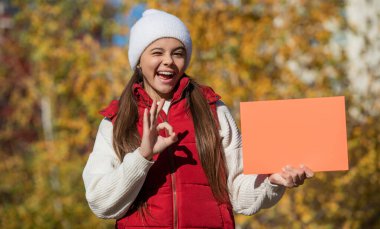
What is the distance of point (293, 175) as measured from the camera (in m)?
2.60

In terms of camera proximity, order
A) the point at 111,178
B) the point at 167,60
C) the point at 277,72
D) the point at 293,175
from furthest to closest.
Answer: the point at 277,72, the point at 167,60, the point at 111,178, the point at 293,175

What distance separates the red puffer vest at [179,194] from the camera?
9.05ft

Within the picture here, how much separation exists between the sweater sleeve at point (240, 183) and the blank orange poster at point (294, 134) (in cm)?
15

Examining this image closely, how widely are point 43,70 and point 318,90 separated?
4.10m

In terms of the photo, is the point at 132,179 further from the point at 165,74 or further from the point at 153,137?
the point at 165,74

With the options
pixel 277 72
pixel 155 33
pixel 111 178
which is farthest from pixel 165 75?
pixel 277 72

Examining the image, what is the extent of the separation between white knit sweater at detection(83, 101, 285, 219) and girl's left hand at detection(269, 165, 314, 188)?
0.38ft

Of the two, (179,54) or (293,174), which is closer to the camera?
(293,174)

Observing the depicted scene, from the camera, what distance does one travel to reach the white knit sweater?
8.84 ft

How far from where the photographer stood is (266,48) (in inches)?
272

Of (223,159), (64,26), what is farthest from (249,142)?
(64,26)

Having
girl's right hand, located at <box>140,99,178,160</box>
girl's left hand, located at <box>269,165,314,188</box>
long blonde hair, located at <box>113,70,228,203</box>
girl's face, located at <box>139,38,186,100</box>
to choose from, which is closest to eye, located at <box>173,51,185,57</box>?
girl's face, located at <box>139,38,186,100</box>

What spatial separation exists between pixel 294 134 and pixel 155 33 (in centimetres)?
66

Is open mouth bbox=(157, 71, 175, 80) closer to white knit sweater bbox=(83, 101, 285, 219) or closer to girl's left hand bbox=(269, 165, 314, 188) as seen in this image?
white knit sweater bbox=(83, 101, 285, 219)
